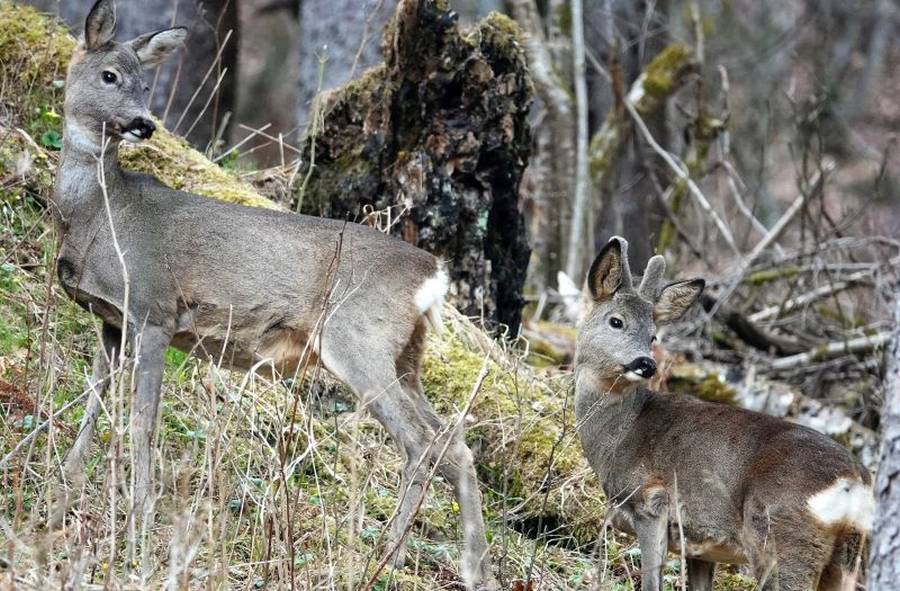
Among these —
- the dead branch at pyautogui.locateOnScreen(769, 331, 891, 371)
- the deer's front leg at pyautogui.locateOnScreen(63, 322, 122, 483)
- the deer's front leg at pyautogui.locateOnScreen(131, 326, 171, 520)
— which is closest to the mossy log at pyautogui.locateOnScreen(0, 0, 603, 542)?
the deer's front leg at pyautogui.locateOnScreen(63, 322, 122, 483)

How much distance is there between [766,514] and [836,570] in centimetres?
37

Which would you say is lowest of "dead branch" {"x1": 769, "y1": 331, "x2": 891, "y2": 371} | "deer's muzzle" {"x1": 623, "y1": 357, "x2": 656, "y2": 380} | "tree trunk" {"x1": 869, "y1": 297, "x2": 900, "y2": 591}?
"dead branch" {"x1": 769, "y1": 331, "x2": 891, "y2": 371}

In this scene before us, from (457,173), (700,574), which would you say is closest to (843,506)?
(700,574)

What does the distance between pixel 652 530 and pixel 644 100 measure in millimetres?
8239

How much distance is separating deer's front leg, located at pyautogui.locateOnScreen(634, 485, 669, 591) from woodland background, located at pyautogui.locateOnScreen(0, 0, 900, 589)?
0.18 meters

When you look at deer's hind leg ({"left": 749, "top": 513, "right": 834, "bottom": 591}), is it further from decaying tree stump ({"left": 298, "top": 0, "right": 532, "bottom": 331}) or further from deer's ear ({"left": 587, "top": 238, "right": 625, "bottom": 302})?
decaying tree stump ({"left": 298, "top": 0, "right": 532, "bottom": 331})

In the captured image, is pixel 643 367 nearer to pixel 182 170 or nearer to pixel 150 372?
pixel 150 372

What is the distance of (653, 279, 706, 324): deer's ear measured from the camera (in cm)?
659

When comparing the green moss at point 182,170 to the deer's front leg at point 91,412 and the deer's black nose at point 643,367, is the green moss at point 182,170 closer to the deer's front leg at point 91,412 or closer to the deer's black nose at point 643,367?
the deer's front leg at point 91,412

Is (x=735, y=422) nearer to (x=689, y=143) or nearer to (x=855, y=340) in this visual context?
(x=855, y=340)

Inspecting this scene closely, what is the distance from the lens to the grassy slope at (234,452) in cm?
468

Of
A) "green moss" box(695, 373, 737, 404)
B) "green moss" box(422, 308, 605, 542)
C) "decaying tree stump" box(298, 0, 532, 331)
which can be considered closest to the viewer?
"green moss" box(422, 308, 605, 542)

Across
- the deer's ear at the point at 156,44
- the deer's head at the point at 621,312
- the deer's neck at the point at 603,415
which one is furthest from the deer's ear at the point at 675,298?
the deer's ear at the point at 156,44

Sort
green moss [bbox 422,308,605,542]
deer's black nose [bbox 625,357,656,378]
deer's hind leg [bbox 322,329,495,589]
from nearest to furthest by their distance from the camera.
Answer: deer's hind leg [bbox 322,329,495,589] < deer's black nose [bbox 625,357,656,378] < green moss [bbox 422,308,605,542]
